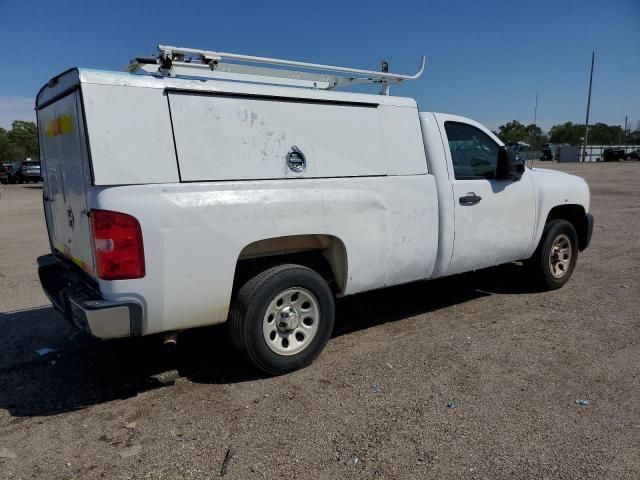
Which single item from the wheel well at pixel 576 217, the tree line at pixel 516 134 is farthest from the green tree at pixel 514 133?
the wheel well at pixel 576 217

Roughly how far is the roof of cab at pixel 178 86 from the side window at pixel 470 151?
86 centimetres

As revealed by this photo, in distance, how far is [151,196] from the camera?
3246 mm

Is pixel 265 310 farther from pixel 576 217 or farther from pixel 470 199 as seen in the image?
pixel 576 217

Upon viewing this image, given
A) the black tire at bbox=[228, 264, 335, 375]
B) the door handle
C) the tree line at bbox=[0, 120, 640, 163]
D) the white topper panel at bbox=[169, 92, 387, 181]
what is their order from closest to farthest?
the white topper panel at bbox=[169, 92, 387, 181]
the black tire at bbox=[228, 264, 335, 375]
the door handle
the tree line at bbox=[0, 120, 640, 163]

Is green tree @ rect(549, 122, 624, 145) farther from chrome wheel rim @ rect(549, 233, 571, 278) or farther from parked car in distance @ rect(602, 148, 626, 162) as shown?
chrome wheel rim @ rect(549, 233, 571, 278)

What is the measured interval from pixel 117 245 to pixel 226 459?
1.42m

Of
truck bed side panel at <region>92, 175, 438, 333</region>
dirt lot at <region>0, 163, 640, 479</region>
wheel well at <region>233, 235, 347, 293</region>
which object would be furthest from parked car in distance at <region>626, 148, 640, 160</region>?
wheel well at <region>233, 235, 347, 293</region>

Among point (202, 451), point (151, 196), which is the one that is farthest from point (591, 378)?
point (151, 196)

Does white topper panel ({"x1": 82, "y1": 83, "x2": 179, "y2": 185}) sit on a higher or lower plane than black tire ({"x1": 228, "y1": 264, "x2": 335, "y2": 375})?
higher

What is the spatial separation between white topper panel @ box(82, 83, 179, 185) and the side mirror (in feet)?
11.2

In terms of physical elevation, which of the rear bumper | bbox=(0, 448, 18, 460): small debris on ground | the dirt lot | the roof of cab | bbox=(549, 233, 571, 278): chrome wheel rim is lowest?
the dirt lot

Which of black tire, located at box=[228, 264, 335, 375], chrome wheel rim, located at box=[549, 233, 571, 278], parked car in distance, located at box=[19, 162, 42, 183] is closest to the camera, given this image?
black tire, located at box=[228, 264, 335, 375]

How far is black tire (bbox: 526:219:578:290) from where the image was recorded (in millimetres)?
5992

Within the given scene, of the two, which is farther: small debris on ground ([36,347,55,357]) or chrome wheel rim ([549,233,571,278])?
chrome wheel rim ([549,233,571,278])
